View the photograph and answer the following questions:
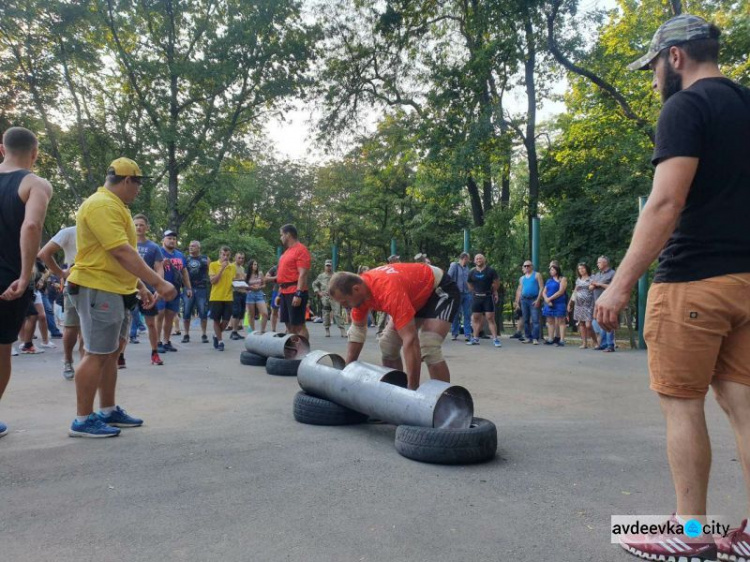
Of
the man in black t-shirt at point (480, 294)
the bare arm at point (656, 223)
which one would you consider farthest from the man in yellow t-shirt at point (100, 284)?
the man in black t-shirt at point (480, 294)

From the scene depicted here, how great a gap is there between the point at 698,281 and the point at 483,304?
11073 mm

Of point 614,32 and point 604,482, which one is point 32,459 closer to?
point 604,482

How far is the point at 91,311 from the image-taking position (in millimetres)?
4309

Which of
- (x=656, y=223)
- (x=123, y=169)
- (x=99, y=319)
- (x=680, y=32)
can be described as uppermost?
(x=680, y=32)

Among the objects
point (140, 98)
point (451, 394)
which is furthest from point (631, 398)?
point (140, 98)

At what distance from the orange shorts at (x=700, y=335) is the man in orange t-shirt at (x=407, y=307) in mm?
2382

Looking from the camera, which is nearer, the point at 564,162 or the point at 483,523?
the point at 483,523

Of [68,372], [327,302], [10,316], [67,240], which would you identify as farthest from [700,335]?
[327,302]

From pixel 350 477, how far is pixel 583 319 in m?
9.72

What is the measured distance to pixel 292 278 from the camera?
8.84 meters

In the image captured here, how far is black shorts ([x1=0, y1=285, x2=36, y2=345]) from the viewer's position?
13.3ft

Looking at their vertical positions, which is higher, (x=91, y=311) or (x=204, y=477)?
(x=91, y=311)

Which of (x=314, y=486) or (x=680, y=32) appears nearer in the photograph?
(x=680, y=32)

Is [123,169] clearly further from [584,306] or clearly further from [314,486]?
[584,306]
